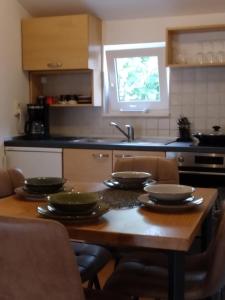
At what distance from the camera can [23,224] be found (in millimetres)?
1189

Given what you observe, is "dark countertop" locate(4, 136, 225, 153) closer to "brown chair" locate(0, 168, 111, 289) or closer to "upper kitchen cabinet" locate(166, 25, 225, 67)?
"upper kitchen cabinet" locate(166, 25, 225, 67)

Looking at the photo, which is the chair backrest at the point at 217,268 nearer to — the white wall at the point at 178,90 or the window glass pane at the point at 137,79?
the white wall at the point at 178,90

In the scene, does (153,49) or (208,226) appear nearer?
(208,226)

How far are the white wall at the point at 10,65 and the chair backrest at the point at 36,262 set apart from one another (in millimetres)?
2797

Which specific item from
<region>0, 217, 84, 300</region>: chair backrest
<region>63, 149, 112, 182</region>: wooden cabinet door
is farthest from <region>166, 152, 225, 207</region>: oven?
<region>0, 217, 84, 300</region>: chair backrest

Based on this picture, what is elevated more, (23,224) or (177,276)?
(23,224)

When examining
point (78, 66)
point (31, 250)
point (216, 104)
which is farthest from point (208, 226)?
point (78, 66)

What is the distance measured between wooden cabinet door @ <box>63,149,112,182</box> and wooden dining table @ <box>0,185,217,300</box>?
1.92 m

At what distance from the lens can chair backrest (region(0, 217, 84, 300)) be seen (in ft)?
3.90

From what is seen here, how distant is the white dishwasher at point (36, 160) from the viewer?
3.83 meters

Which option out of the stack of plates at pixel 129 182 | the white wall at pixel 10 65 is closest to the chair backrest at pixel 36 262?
the stack of plates at pixel 129 182

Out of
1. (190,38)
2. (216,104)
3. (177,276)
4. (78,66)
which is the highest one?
(190,38)

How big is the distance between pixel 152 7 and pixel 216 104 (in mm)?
1045

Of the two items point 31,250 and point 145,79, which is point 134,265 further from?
point 145,79
